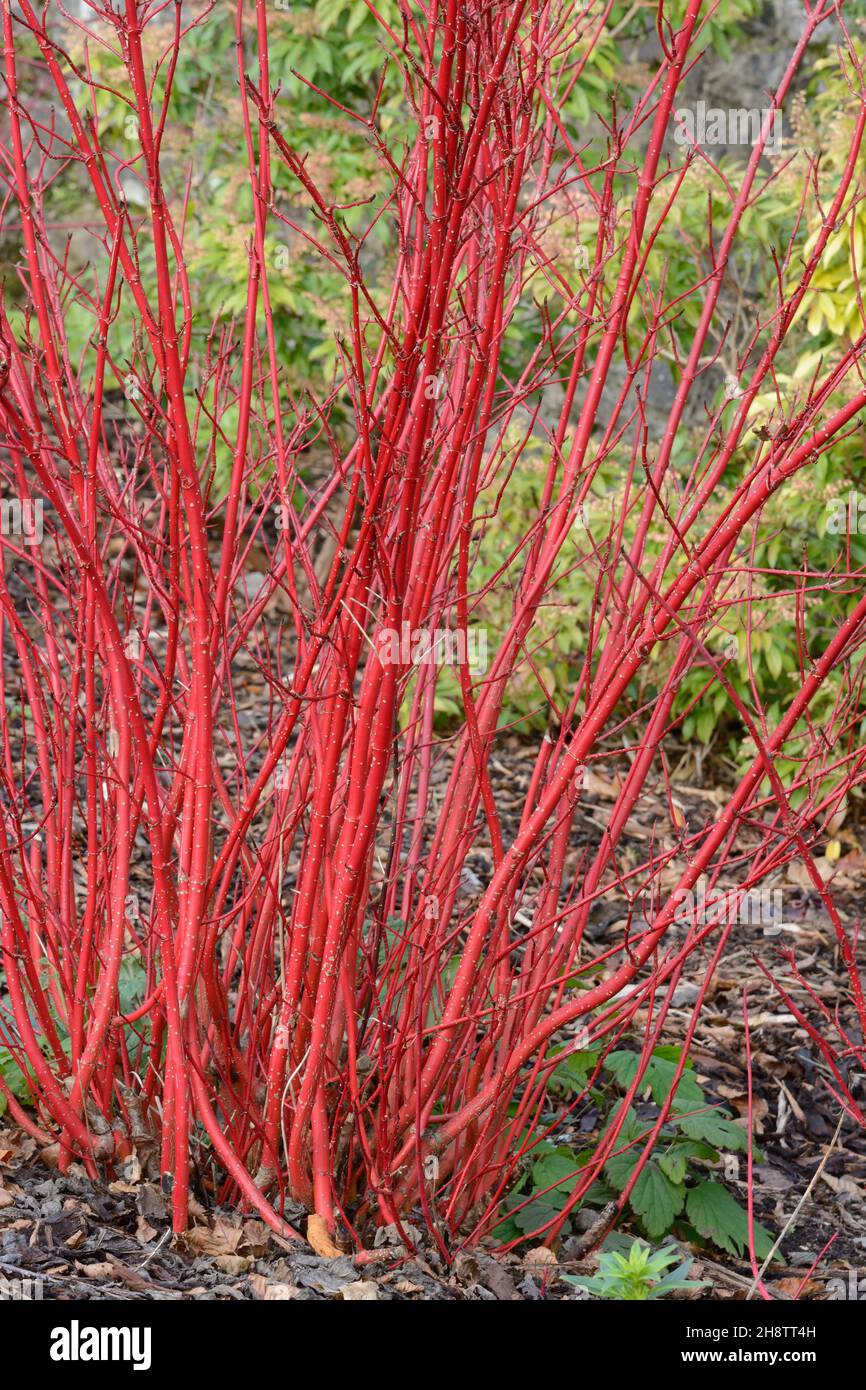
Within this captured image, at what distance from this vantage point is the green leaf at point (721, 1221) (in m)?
2.19

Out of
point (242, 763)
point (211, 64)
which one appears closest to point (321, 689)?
point (242, 763)

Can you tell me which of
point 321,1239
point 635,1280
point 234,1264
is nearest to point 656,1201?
point 635,1280

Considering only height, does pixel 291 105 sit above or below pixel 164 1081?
above

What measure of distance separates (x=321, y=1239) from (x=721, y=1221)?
73cm

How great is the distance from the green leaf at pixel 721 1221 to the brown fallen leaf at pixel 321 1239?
2.20 feet

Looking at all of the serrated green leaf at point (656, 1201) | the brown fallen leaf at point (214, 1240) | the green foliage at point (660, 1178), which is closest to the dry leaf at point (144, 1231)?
the brown fallen leaf at point (214, 1240)

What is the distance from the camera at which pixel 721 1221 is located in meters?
2.21

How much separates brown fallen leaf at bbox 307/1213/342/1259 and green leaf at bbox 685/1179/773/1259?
670mm

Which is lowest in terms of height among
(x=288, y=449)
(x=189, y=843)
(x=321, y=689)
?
(x=189, y=843)

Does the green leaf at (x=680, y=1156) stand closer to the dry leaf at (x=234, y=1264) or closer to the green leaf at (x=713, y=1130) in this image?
the green leaf at (x=713, y=1130)

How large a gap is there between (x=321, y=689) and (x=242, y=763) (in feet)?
0.64

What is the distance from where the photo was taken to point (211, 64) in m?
5.48
